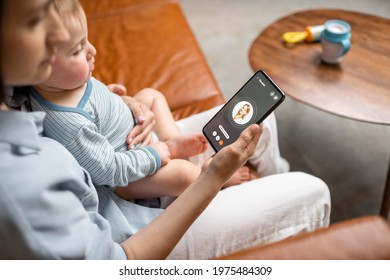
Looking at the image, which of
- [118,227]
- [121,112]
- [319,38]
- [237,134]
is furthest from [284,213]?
[319,38]

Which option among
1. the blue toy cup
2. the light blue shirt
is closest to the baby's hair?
the light blue shirt

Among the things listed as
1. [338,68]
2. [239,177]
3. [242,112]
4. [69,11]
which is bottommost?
[239,177]

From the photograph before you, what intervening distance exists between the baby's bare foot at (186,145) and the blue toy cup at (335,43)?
59 centimetres

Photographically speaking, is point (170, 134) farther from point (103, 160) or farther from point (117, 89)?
point (103, 160)

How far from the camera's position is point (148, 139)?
3.64 feet

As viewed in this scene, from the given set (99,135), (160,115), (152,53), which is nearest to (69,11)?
(99,135)

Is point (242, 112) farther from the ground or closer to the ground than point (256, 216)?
farther from the ground

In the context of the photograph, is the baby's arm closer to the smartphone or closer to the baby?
the baby

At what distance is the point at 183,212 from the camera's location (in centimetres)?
81

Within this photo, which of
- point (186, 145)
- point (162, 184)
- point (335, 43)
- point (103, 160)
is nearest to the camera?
point (103, 160)

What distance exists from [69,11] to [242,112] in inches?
19.2

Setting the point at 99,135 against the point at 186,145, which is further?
the point at 186,145
